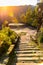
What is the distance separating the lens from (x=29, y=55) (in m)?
6.21

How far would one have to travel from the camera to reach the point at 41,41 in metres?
6.82

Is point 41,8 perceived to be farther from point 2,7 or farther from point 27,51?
point 27,51

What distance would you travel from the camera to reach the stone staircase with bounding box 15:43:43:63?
5.71m

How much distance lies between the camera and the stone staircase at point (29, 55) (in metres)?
5.71

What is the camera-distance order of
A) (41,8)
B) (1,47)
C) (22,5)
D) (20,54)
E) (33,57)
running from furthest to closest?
(22,5) → (41,8) → (20,54) → (33,57) → (1,47)

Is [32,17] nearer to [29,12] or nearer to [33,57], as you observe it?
[29,12]

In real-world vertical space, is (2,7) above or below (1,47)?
below

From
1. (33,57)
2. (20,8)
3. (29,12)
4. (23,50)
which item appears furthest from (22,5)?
(33,57)

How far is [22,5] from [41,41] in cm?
844

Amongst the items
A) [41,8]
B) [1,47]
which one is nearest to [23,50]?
[1,47]

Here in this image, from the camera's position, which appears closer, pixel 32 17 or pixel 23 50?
pixel 23 50

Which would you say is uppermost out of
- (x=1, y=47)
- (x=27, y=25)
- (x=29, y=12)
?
(x=1, y=47)

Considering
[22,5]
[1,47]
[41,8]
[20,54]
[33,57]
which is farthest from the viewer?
[22,5]

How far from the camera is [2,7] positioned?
48.8 ft
